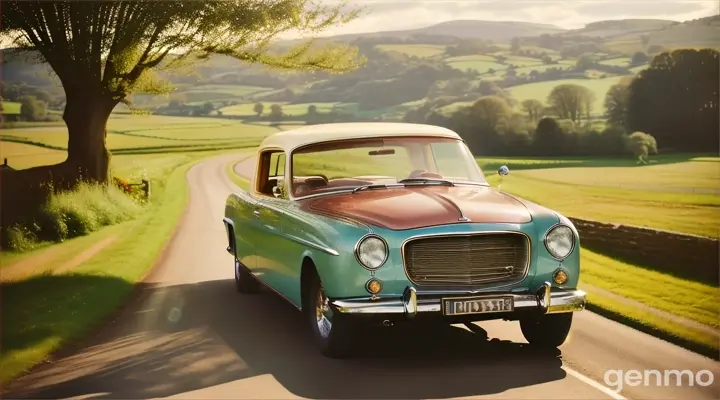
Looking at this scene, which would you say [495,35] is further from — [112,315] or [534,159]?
[112,315]

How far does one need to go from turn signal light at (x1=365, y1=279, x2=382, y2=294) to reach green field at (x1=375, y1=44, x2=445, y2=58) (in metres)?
105

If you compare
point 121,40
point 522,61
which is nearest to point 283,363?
point 121,40

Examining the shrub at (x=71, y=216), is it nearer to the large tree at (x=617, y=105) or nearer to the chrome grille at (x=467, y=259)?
the chrome grille at (x=467, y=259)

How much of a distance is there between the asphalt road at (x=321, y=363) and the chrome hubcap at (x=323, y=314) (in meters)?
0.25

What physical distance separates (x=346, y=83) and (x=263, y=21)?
284 ft

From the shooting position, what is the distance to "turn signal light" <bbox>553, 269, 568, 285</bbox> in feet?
25.6

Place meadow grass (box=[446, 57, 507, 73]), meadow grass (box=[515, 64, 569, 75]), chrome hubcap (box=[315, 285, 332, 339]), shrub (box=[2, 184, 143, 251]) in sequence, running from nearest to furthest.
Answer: chrome hubcap (box=[315, 285, 332, 339]) < shrub (box=[2, 184, 143, 251]) < meadow grass (box=[515, 64, 569, 75]) < meadow grass (box=[446, 57, 507, 73])

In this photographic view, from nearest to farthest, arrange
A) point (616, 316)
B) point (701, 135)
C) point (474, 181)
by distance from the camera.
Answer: point (474, 181), point (616, 316), point (701, 135)

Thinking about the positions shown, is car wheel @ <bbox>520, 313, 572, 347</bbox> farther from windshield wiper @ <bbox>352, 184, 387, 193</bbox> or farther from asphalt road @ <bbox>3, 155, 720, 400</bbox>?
windshield wiper @ <bbox>352, 184, 387, 193</bbox>

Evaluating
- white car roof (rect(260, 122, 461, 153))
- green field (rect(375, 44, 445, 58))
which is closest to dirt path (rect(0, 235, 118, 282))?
white car roof (rect(260, 122, 461, 153))

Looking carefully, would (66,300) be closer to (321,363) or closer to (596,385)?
(321,363)

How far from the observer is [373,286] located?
7375 millimetres

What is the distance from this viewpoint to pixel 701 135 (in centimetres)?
6359

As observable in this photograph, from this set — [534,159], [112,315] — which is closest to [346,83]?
[534,159]
